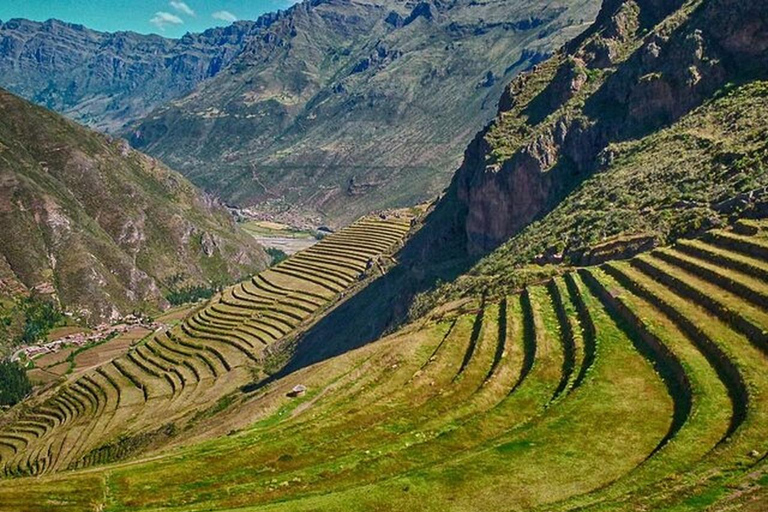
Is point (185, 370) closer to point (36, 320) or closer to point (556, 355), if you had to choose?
point (556, 355)

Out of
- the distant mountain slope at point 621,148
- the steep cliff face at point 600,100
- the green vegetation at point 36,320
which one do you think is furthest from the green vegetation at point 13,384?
the steep cliff face at point 600,100

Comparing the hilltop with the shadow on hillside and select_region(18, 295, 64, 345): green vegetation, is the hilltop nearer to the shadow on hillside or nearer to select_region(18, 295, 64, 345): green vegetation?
the shadow on hillside

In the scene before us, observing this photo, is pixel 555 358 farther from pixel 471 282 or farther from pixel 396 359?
pixel 471 282

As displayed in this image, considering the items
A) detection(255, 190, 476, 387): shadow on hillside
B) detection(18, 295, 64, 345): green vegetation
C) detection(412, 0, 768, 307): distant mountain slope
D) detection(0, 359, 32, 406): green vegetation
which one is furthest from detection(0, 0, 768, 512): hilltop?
detection(18, 295, 64, 345): green vegetation

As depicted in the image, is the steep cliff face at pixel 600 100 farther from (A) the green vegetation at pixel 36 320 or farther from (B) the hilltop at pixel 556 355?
(A) the green vegetation at pixel 36 320

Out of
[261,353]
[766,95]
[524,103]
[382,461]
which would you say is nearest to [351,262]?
[261,353]

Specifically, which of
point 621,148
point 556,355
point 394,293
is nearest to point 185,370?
point 394,293
